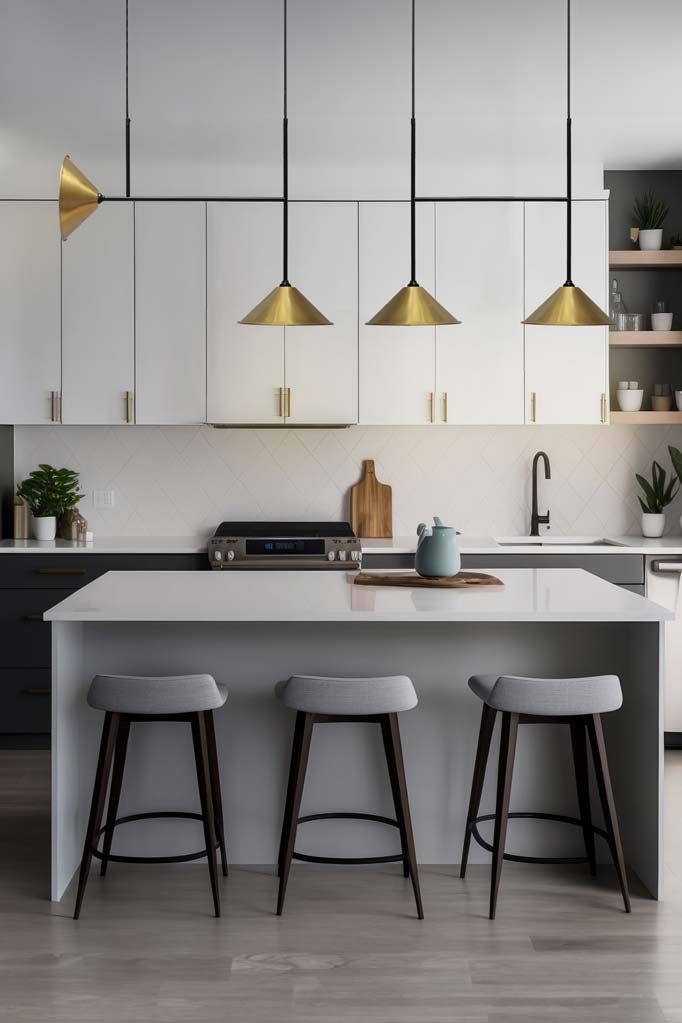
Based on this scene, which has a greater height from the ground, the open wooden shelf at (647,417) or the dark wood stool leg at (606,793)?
the open wooden shelf at (647,417)

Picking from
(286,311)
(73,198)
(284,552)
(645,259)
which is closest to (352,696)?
(286,311)

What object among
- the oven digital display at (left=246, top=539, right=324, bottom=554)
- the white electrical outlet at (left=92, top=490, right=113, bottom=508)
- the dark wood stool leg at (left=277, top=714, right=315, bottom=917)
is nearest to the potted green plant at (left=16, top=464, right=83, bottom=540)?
the white electrical outlet at (left=92, top=490, right=113, bottom=508)

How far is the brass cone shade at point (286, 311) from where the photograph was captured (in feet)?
11.2

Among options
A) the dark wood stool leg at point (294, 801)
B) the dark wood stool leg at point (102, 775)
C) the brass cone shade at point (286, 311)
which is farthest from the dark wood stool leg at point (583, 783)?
the brass cone shade at point (286, 311)

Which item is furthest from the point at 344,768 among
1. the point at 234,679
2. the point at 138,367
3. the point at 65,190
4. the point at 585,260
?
the point at 585,260

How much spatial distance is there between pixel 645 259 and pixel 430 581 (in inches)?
102

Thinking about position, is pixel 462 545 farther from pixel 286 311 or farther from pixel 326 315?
pixel 286 311

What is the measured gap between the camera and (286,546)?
5.02 m

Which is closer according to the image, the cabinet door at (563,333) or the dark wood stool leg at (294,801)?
the dark wood stool leg at (294,801)

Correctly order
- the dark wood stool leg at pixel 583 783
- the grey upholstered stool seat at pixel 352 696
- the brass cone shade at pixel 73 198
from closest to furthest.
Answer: the grey upholstered stool seat at pixel 352 696
the brass cone shade at pixel 73 198
the dark wood stool leg at pixel 583 783

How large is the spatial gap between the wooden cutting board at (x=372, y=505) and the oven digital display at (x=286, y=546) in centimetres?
58

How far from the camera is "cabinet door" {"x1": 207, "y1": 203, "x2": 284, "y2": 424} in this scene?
517 cm

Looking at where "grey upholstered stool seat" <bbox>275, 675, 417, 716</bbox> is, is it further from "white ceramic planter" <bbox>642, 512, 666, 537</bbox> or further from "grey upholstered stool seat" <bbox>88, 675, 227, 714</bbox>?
"white ceramic planter" <bbox>642, 512, 666, 537</bbox>

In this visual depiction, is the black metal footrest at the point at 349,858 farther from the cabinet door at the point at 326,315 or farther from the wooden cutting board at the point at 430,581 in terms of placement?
the cabinet door at the point at 326,315
